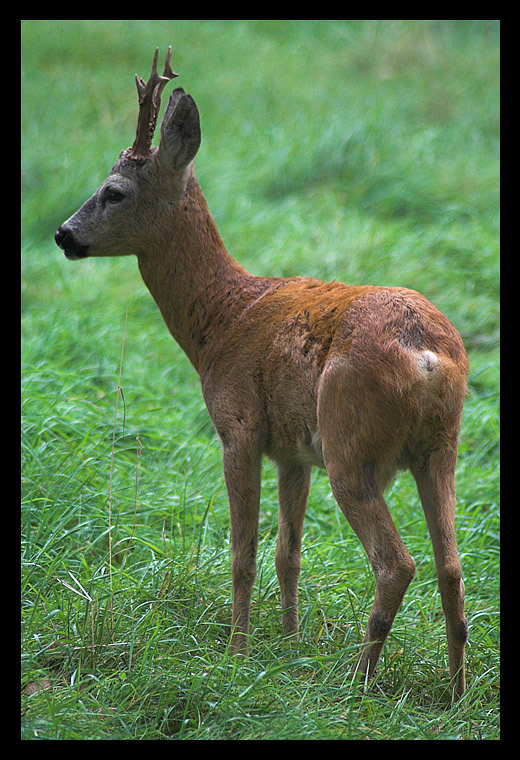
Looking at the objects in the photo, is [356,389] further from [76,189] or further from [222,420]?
[76,189]

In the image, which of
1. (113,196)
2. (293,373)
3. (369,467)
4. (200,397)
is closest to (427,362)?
(369,467)

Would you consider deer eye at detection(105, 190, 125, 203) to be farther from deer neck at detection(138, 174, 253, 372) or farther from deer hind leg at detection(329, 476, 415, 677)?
deer hind leg at detection(329, 476, 415, 677)

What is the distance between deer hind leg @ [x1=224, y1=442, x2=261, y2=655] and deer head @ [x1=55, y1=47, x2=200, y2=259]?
45.3 inches

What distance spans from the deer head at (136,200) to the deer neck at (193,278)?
67 millimetres

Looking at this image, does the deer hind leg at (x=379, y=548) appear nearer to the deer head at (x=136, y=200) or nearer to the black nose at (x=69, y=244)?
the deer head at (x=136, y=200)

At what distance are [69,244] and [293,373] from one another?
4.35 feet

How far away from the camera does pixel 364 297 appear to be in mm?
3396

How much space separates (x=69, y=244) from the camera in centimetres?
401

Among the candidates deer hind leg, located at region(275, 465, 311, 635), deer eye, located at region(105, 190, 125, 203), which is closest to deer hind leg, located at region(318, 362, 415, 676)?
deer hind leg, located at region(275, 465, 311, 635)

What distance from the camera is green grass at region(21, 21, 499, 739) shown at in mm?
3199

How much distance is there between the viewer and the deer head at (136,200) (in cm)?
392

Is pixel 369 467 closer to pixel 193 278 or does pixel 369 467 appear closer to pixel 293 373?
pixel 293 373

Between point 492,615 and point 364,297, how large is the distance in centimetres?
179

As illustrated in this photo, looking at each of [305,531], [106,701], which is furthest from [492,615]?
[106,701]
